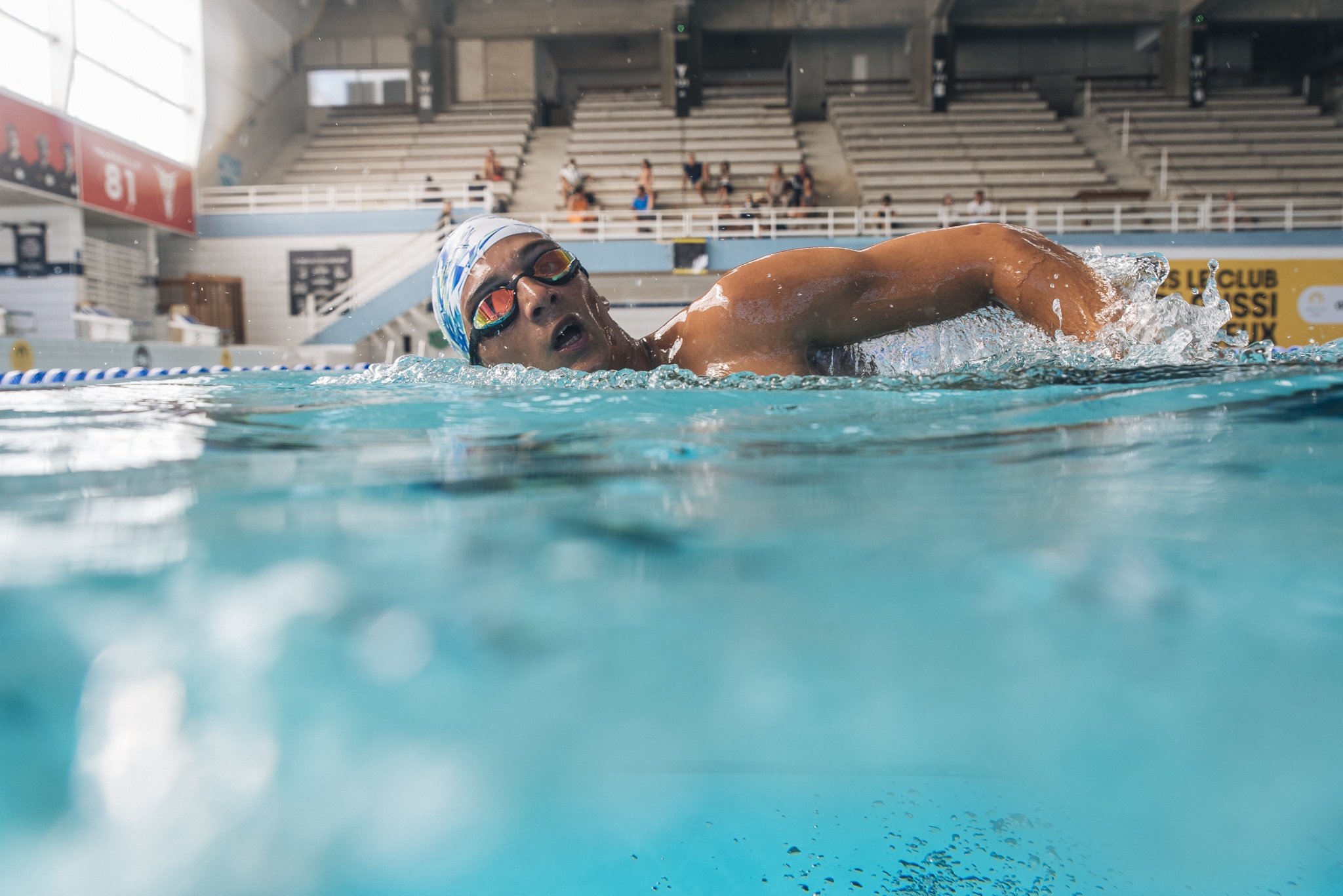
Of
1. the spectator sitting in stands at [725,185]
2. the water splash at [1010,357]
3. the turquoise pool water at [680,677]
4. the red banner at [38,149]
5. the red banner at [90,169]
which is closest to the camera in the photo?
the turquoise pool water at [680,677]

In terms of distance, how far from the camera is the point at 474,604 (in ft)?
2.20

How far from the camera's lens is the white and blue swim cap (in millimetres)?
2492

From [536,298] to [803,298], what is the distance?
0.71 metres

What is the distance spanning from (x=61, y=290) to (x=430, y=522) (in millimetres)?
10809

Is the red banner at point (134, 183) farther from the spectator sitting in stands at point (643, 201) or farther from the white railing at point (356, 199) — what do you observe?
the spectator sitting in stands at point (643, 201)

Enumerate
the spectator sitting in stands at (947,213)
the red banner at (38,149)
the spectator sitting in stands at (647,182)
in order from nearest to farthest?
the red banner at (38,149)
the spectator sitting in stands at (947,213)
the spectator sitting in stands at (647,182)

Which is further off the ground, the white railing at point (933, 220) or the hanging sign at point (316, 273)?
the white railing at point (933, 220)

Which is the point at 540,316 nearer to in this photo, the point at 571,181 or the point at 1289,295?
the point at 571,181

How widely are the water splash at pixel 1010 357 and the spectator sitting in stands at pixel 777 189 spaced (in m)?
9.08

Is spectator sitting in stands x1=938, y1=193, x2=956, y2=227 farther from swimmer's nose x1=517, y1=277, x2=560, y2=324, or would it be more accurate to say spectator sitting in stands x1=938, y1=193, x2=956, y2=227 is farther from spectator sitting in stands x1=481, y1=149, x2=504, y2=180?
swimmer's nose x1=517, y1=277, x2=560, y2=324

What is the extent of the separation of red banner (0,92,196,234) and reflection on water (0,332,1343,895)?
9492 millimetres

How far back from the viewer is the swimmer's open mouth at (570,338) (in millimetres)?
2393

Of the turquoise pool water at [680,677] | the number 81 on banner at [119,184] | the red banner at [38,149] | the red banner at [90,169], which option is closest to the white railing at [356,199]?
the red banner at [90,169]

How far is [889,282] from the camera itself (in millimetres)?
2340
